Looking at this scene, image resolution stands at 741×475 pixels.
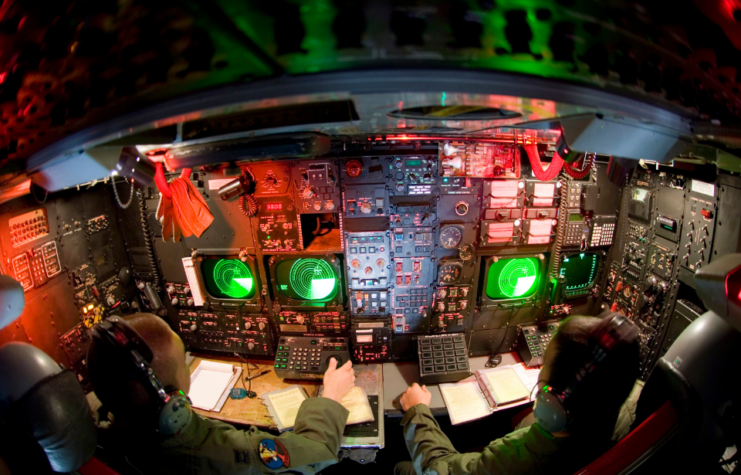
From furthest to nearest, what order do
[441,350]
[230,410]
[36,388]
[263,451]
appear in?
1. [441,350]
2. [230,410]
3. [263,451]
4. [36,388]

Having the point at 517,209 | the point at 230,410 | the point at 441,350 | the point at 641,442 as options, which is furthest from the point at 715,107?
the point at 230,410

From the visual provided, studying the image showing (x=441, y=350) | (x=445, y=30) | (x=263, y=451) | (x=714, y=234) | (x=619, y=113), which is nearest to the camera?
(x=445, y=30)

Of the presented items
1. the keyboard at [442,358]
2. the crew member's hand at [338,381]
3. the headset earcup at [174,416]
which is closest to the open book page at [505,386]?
the keyboard at [442,358]

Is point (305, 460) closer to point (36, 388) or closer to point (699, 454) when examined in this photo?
point (36, 388)

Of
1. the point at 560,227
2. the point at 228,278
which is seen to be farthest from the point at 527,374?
the point at 228,278

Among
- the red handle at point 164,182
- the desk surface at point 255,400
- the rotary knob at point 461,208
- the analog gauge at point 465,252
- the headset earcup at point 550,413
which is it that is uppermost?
the red handle at point 164,182

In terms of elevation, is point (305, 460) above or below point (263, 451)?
→ below

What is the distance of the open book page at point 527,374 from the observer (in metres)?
2.91

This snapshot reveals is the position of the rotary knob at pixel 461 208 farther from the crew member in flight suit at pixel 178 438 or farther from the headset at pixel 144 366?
the headset at pixel 144 366

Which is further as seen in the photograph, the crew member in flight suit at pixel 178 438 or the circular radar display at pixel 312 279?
the circular radar display at pixel 312 279

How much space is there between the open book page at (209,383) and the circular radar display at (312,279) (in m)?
A: 1.19

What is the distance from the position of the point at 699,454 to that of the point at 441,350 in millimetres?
2062

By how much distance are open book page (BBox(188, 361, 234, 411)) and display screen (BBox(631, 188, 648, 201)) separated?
4.58m

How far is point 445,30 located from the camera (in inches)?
21.9
